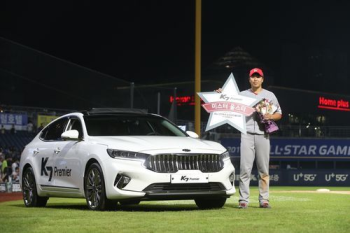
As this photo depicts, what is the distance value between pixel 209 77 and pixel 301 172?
92.2ft

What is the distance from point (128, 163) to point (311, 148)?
44.3 meters

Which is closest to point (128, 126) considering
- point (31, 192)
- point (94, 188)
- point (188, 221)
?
point (94, 188)

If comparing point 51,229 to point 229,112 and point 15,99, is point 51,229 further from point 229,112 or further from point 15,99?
point 15,99

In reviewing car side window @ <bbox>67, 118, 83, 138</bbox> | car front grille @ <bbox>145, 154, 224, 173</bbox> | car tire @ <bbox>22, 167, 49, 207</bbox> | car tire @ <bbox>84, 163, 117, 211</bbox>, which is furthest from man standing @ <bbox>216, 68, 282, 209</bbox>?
car tire @ <bbox>22, 167, 49, 207</bbox>

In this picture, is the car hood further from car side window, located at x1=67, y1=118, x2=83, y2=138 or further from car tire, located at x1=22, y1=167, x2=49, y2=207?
car tire, located at x1=22, y1=167, x2=49, y2=207

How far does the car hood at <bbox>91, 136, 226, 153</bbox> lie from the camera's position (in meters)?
10.5

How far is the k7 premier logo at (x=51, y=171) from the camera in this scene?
38.2ft

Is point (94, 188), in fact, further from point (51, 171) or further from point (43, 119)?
point (43, 119)

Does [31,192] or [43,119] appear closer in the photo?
[31,192]

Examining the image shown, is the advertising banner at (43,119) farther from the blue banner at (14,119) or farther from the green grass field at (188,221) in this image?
the green grass field at (188,221)

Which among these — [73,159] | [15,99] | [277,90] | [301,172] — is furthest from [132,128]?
[277,90]

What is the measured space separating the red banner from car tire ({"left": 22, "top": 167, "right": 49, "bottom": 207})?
317cm

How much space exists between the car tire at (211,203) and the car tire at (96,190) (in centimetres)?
147

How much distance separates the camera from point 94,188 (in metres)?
10.8
